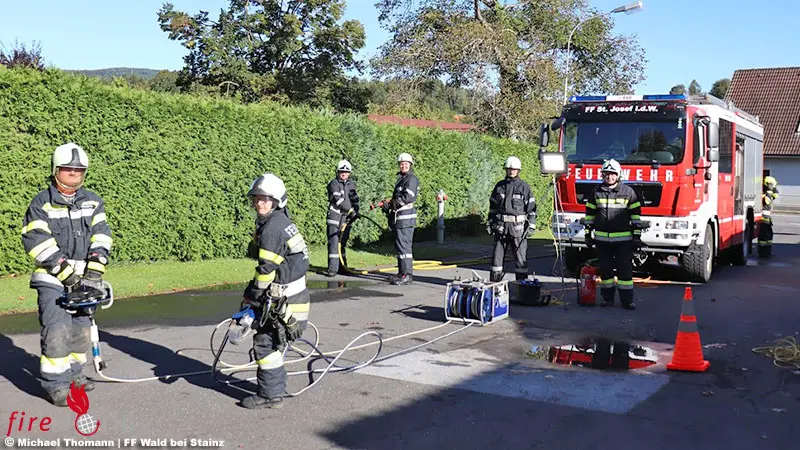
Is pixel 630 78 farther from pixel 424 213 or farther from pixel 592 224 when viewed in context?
pixel 592 224

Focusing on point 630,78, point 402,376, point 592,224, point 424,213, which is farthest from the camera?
point 630,78

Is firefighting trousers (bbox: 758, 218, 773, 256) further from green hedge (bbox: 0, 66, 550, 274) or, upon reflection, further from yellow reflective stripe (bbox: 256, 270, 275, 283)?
yellow reflective stripe (bbox: 256, 270, 275, 283)

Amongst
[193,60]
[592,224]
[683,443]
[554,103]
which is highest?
[193,60]

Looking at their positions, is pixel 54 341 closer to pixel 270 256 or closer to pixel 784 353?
pixel 270 256

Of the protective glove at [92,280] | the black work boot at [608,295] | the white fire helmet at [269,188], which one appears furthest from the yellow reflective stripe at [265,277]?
the black work boot at [608,295]

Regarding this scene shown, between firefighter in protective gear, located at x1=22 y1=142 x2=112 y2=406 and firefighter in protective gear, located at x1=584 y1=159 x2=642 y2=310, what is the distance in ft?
22.9

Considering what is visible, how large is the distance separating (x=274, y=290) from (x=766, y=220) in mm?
16814

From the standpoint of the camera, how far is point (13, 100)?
457 inches

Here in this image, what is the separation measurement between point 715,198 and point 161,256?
10034 mm

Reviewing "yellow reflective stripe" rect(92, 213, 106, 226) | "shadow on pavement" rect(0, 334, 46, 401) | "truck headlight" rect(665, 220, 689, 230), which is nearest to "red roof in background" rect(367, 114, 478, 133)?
"truck headlight" rect(665, 220, 689, 230)

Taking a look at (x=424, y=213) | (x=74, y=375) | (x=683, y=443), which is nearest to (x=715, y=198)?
(x=424, y=213)

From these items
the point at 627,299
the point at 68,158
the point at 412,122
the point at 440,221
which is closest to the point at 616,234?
the point at 627,299

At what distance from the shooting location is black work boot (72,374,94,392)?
624 centimetres

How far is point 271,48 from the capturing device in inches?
1598
